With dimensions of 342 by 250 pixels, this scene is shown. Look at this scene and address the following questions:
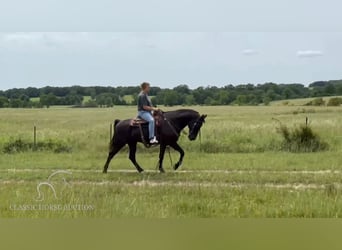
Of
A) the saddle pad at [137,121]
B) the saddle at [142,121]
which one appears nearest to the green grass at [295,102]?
the saddle at [142,121]

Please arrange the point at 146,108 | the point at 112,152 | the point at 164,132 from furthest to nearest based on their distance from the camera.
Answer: the point at 164,132 < the point at 112,152 < the point at 146,108

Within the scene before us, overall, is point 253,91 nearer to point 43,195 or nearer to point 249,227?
point 249,227

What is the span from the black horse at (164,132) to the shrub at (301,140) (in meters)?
1.37

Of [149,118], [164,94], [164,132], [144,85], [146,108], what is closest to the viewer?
[144,85]

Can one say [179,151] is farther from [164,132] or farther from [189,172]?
[164,132]

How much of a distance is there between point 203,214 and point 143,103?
209 centimetres

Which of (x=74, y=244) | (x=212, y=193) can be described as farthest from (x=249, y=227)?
(x=74, y=244)

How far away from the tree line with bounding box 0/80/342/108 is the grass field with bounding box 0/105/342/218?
0.81 feet

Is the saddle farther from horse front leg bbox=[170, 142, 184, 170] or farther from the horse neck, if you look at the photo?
horse front leg bbox=[170, 142, 184, 170]

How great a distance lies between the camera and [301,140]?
8781 mm

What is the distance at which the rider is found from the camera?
753 cm

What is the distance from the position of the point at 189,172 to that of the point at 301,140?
6.14 ft

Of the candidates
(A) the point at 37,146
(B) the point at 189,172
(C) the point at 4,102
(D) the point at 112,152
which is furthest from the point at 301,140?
(C) the point at 4,102

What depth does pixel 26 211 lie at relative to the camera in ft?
22.2
